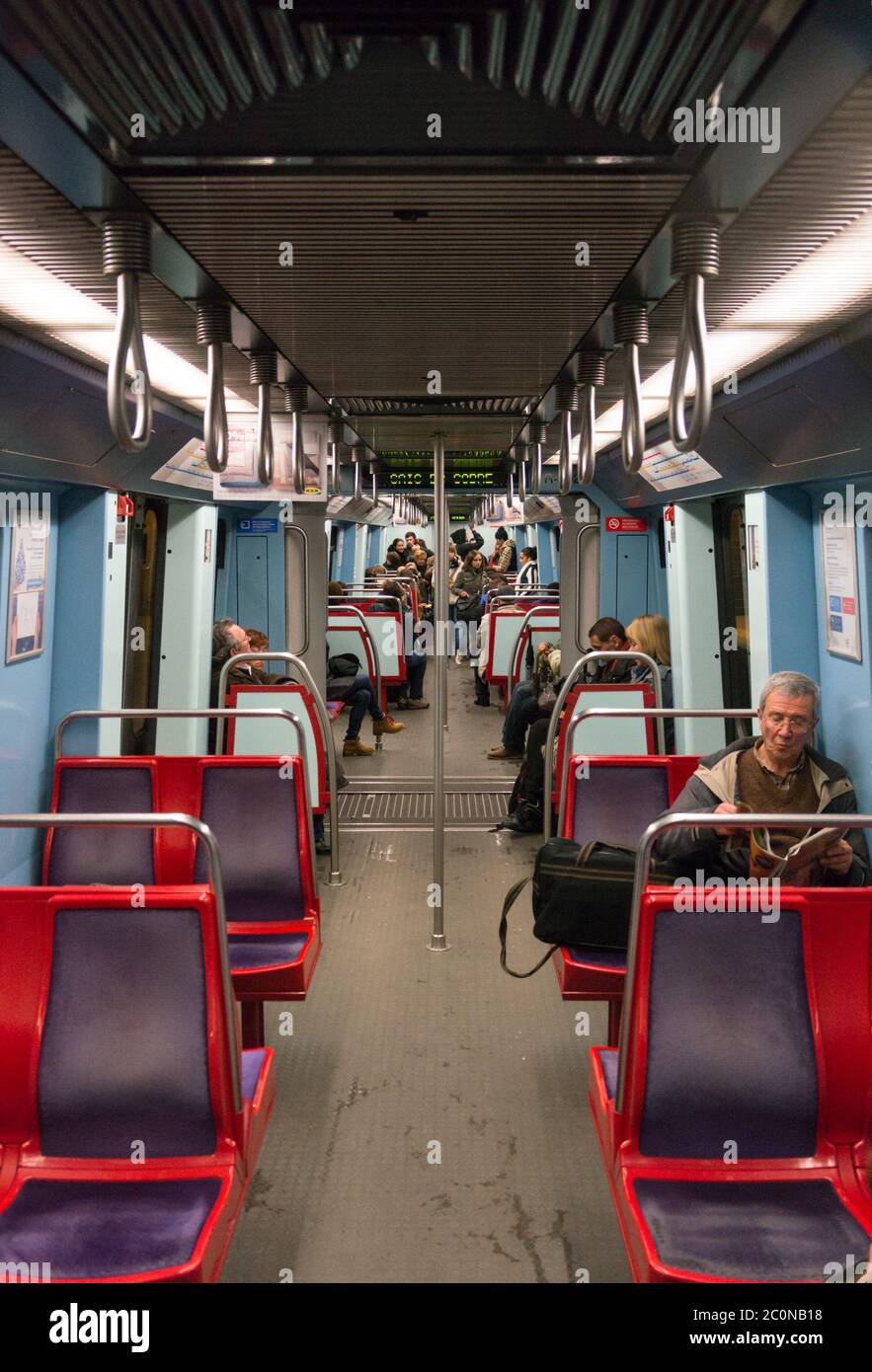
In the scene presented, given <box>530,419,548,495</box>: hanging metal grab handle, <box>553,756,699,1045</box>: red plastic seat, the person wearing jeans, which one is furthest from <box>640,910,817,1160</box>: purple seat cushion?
the person wearing jeans

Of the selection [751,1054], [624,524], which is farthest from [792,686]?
[624,524]

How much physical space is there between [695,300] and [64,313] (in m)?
2.04

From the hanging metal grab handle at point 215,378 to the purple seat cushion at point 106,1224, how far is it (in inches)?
67.2

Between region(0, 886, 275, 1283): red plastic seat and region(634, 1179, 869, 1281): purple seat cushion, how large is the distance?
99 cm

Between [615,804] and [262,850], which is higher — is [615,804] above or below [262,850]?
above

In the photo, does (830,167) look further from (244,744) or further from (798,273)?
(244,744)

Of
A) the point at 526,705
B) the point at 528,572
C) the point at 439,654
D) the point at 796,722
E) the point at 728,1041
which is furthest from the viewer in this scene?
the point at 528,572

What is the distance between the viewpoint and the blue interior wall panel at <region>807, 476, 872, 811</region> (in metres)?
4.42

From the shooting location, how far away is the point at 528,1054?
393 centimetres

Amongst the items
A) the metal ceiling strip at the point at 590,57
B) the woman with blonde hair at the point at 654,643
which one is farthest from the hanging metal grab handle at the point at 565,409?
the woman with blonde hair at the point at 654,643

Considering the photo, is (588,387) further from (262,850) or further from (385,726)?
(385,726)

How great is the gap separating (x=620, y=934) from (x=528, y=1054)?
1164 millimetres

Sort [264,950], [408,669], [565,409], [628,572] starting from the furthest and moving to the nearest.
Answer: [408,669], [628,572], [565,409], [264,950]

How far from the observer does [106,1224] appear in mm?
2135
